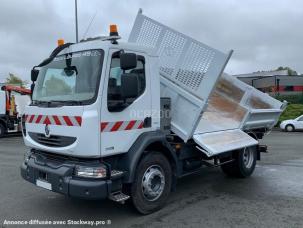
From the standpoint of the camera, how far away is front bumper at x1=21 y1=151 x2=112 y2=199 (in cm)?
467

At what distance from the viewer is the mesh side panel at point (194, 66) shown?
596cm

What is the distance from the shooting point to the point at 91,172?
4.77 meters

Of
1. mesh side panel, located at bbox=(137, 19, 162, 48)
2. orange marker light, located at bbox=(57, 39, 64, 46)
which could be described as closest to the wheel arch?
mesh side panel, located at bbox=(137, 19, 162, 48)

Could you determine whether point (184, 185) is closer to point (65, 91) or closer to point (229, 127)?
point (229, 127)

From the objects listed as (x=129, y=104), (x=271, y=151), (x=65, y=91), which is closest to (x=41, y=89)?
(x=65, y=91)

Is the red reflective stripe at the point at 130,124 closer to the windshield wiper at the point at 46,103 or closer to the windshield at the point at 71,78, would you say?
the windshield at the point at 71,78

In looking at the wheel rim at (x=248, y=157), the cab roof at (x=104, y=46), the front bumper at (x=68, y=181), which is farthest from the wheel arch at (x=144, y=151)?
the wheel rim at (x=248, y=157)

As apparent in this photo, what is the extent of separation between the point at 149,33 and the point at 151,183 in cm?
269

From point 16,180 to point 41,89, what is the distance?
3.13 metres

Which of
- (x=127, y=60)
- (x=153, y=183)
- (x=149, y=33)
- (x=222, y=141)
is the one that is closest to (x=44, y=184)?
(x=153, y=183)

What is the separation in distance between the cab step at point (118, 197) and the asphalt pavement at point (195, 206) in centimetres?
42

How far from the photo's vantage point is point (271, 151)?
12555mm

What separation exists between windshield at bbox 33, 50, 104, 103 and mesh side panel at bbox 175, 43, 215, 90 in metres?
1.67

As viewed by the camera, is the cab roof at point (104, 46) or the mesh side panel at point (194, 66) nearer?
the cab roof at point (104, 46)
